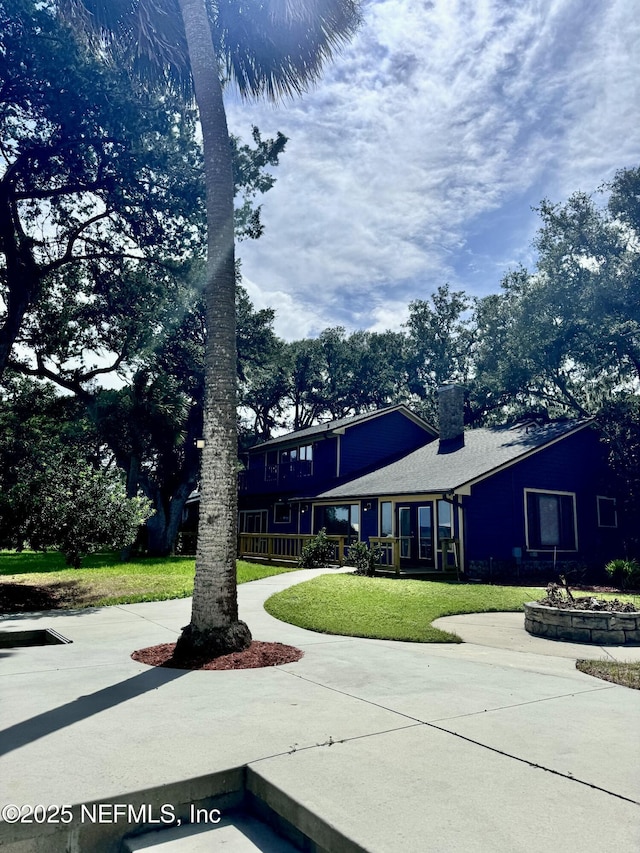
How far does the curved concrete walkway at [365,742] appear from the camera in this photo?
2707 mm

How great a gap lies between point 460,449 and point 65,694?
19.7m

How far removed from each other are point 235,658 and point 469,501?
44.3ft

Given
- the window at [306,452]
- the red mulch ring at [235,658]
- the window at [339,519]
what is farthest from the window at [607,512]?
the red mulch ring at [235,658]

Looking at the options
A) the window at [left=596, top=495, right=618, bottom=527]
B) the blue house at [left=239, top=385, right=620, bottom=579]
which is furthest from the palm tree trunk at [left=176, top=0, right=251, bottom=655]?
the window at [left=596, top=495, right=618, bottom=527]

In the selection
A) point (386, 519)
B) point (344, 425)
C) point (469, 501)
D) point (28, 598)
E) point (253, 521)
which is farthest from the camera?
point (253, 521)

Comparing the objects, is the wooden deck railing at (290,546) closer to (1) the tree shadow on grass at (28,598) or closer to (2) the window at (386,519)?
(2) the window at (386,519)

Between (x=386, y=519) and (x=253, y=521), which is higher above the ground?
(x=386, y=519)

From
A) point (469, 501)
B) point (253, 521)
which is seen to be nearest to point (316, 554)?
point (469, 501)

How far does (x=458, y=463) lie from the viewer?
818 inches

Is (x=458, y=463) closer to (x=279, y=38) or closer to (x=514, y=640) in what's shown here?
(x=514, y=640)

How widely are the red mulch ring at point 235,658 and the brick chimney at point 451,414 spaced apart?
1818 cm

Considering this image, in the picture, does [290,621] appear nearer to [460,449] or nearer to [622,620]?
[622,620]

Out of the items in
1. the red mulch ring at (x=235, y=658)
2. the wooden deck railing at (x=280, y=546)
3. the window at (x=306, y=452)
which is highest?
the window at (x=306, y=452)

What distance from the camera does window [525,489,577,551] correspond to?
64.3 ft
